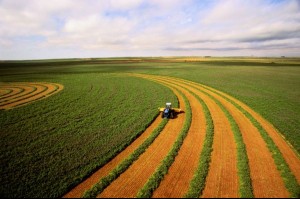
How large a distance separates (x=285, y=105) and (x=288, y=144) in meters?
12.7

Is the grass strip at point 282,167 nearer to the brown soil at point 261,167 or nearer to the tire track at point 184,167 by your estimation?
the brown soil at point 261,167

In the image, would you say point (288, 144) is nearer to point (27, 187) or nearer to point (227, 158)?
point (227, 158)

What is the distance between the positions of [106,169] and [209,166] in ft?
20.4

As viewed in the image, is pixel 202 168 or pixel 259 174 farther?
pixel 202 168

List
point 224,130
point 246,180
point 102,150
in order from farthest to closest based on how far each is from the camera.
Result: point 224,130
point 102,150
point 246,180

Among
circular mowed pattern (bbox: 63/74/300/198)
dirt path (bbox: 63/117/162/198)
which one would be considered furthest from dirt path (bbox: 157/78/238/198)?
dirt path (bbox: 63/117/162/198)

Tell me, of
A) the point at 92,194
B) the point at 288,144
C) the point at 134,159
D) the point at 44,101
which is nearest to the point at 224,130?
the point at 288,144

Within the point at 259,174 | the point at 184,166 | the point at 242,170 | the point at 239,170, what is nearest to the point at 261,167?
the point at 259,174

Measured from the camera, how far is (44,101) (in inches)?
1009

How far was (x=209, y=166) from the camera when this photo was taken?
11.9m

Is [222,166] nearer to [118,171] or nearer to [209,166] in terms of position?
[209,166]

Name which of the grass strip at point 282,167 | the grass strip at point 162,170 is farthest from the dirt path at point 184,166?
the grass strip at point 282,167

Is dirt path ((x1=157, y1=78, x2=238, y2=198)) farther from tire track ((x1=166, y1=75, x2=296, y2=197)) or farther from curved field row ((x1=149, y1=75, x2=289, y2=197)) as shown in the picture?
tire track ((x1=166, y1=75, x2=296, y2=197))

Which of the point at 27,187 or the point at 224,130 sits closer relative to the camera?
the point at 27,187
